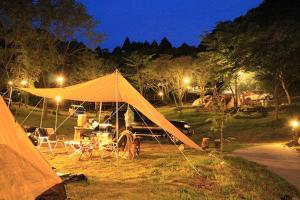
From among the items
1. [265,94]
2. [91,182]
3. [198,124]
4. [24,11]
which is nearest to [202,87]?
[265,94]

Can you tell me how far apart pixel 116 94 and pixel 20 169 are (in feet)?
18.1

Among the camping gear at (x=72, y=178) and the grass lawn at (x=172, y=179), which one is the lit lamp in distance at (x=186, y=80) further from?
the camping gear at (x=72, y=178)

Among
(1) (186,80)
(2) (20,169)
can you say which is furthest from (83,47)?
(2) (20,169)

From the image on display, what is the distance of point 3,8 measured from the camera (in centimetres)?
2483

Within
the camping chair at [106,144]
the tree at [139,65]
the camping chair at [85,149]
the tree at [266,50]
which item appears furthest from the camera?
the tree at [139,65]

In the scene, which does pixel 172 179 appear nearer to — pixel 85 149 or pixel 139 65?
pixel 85 149

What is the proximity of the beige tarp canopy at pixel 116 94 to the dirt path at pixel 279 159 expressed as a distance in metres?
2.30

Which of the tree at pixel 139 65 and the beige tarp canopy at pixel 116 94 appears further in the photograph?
the tree at pixel 139 65

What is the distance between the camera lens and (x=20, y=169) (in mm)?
5840

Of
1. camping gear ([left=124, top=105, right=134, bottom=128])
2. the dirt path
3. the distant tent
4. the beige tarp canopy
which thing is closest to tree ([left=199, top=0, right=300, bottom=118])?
the dirt path

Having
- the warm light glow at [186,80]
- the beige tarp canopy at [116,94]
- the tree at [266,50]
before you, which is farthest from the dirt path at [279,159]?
the warm light glow at [186,80]

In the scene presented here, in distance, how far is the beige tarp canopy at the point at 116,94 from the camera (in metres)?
10.3

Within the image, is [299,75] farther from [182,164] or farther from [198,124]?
[182,164]

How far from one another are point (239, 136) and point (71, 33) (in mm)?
12712
